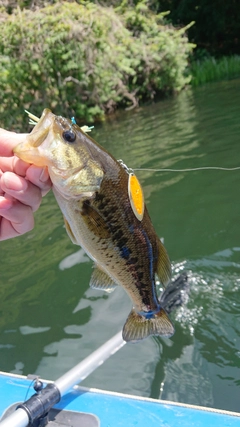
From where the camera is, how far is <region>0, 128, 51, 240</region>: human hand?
175 centimetres

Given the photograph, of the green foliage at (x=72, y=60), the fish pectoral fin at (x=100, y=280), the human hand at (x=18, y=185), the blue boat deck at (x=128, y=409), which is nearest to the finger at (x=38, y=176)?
the human hand at (x=18, y=185)

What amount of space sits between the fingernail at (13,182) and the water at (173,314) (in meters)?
2.42

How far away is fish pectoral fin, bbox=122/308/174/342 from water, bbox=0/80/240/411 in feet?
5.30

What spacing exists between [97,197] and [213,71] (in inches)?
864

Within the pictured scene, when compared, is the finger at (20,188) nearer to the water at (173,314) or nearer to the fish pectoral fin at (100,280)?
the fish pectoral fin at (100,280)

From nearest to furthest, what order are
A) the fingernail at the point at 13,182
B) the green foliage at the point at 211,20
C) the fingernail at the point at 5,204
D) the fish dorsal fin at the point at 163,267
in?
the fingernail at the point at 13,182 → the fingernail at the point at 5,204 → the fish dorsal fin at the point at 163,267 → the green foliage at the point at 211,20

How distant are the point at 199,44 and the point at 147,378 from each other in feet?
98.3

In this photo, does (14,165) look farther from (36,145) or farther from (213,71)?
(213,71)

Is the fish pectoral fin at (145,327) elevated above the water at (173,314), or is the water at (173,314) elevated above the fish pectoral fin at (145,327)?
the fish pectoral fin at (145,327)

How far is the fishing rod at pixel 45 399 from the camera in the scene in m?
2.45

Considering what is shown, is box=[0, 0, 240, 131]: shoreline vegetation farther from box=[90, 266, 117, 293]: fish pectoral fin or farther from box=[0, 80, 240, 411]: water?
box=[90, 266, 117, 293]: fish pectoral fin

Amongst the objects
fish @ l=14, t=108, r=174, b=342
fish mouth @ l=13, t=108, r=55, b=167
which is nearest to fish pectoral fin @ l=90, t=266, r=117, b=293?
fish @ l=14, t=108, r=174, b=342

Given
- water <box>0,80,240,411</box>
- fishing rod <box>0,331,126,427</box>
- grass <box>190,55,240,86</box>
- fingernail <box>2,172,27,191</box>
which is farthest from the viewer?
grass <box>190,55,240,86</box>

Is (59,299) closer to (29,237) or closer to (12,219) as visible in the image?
(29,237)
